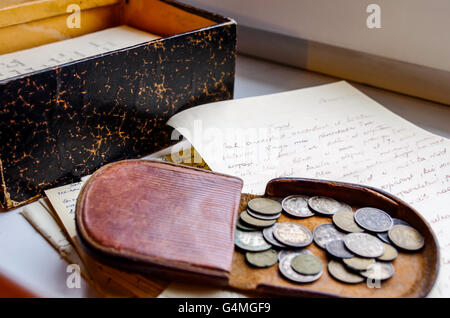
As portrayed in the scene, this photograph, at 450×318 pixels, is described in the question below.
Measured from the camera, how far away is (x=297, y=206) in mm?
570

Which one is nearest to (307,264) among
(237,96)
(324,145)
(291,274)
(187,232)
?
(291,274)

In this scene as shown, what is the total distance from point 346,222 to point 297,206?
0.06 metres

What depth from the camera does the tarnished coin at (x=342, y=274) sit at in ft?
1.56

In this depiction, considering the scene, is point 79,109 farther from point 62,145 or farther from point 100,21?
point 100,21

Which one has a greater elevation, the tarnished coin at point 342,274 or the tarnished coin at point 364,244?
the tarnished coin at point 364,244

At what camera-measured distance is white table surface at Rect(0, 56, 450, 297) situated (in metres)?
0.51

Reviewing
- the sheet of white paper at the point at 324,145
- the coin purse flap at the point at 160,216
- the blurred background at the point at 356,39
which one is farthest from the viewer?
the blurred background at the point at 356,39

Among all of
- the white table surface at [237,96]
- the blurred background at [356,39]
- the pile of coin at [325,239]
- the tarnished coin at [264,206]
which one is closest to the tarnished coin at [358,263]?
the pile of coin at [325,239]

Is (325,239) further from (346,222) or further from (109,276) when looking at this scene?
(109,276)

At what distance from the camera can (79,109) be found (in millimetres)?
612

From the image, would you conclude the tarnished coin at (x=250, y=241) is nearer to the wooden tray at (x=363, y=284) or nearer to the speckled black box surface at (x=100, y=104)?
the wooden tray at (x=363, y=284)

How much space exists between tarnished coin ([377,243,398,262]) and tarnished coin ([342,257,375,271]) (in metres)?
0.01

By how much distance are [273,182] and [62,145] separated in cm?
27

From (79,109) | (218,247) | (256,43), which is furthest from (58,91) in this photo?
(256,43)
